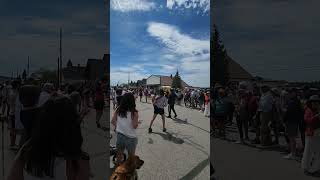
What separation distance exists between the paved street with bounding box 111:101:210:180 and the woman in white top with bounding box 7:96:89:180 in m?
1.77

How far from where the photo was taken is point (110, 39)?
2.91 m

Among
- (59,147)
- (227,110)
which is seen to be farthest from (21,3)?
(227,110)

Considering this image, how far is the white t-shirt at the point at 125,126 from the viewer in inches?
133

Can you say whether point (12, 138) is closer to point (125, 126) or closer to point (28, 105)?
point (28, 105)

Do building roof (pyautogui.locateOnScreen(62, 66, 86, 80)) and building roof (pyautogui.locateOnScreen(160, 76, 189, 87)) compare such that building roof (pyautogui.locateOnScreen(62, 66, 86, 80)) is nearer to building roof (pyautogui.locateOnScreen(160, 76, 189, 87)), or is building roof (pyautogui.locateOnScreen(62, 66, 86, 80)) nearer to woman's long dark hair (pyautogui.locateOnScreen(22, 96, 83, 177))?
building roof (pyautogui.locateOnScreen(160, 76, 189, 87))

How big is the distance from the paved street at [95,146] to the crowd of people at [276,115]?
0.96 meters

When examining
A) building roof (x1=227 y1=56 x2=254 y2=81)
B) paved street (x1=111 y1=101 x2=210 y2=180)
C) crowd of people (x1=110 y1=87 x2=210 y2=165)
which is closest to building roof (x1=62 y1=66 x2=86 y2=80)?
crowd of people (x1=110 y1=87 x2=210 y2=165)

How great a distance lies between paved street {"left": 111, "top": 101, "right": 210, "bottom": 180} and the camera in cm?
338

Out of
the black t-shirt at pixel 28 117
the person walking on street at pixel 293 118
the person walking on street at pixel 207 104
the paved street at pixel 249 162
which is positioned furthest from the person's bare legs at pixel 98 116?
the person walking on street at pixel 293 118

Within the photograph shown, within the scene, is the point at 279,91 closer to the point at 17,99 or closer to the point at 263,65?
the point at 263,65

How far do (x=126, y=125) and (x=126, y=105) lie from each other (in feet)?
0.66

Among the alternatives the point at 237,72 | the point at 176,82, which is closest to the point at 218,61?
the point at 237,72

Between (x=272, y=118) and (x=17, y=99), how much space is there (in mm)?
1993

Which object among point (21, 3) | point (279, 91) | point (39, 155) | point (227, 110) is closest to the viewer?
point (39, 155)
